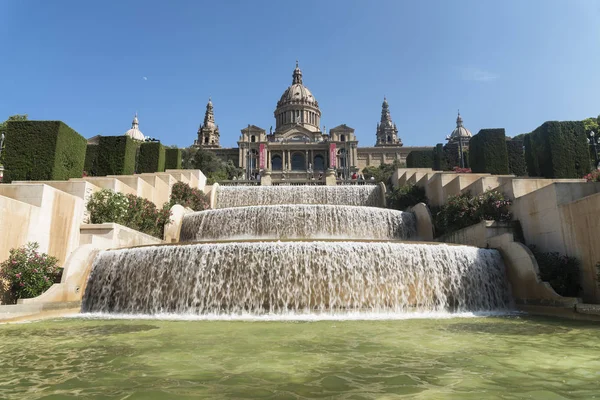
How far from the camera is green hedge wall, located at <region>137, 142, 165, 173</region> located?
78.6 feet

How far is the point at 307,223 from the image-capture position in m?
16.5

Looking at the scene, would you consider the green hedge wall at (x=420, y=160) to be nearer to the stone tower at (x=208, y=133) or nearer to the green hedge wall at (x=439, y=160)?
the green hedge wall at (x=439, y=160)

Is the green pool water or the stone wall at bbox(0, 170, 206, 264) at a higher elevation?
the stone wall at bbox(0, 170, 206, 264)

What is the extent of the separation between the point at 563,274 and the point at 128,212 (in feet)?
43.8

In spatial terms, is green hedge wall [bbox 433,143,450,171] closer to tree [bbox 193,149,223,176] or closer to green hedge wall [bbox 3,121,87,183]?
green hedge wall [bbox 3,121,87,183]

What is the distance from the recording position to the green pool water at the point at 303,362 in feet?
11.3

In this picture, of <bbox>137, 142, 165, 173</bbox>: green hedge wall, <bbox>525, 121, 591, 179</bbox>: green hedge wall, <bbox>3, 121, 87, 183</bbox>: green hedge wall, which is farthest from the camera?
<bbox>137, 142, 165, 173</bbox>: green hedge wall

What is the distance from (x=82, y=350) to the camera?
17.1 ft

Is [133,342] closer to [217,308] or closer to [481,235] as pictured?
[217,308]

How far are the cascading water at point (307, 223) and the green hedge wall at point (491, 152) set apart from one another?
7.10 m

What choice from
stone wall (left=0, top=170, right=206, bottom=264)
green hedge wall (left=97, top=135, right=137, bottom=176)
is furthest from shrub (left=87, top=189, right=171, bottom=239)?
green hedge wall (left=97, top=135, right=137, bottom=176)

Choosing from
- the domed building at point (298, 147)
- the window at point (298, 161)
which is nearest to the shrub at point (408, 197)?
the domed building at point (298, 147)

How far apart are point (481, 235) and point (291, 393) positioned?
10781 millimetres

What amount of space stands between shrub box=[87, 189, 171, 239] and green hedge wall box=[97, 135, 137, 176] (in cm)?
465
